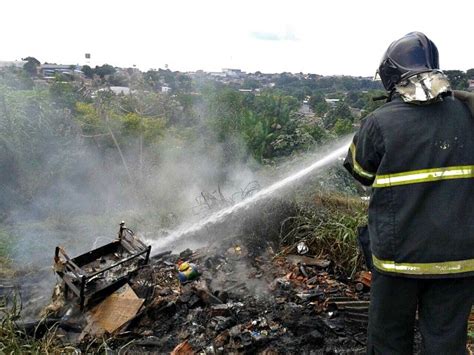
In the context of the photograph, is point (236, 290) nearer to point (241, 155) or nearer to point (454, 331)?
point (454, 331)

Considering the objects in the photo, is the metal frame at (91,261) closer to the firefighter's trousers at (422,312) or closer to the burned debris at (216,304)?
the burned debris at (216,304)

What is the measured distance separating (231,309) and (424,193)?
277cm

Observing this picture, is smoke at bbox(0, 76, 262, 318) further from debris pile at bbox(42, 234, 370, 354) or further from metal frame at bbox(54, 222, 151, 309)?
debris pile at bbox(42, 234, 370, 354)

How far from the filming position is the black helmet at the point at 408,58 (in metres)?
2.24

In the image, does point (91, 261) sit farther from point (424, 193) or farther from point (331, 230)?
point (424, 193)

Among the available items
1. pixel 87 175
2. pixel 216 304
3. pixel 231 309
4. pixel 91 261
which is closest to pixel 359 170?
pixel 231 309

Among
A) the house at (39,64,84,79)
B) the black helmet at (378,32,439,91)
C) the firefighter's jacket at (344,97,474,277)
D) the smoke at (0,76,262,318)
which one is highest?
the house at (39,64,84,79)

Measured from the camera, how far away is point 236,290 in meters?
4.84

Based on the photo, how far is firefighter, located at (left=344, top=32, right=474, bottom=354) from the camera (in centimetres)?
210

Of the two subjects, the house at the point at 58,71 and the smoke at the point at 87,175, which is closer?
the smoke at the point at 87,175

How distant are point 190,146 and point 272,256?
10242 millimetres

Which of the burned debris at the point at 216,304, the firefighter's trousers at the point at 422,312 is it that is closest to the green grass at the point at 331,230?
the burned debris at the point at 216,304

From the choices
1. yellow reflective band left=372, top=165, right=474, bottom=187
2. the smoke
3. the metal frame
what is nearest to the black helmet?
yellow reflective band left=372, top=165, right=474, bottom=187

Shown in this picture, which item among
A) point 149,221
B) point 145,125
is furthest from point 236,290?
point 145,125
